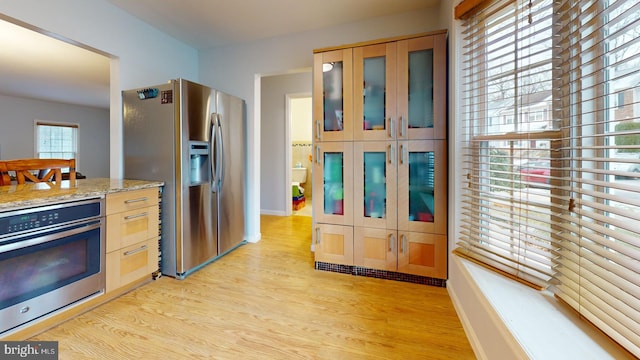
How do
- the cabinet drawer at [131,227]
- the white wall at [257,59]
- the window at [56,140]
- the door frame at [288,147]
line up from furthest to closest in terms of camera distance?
1. the window at [56,140]
2. the door frame at [288,147]
3. the white wall at [257,59]
4. the cabinet drawer at [131,227]

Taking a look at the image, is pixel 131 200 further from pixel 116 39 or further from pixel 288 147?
pixel 288 147

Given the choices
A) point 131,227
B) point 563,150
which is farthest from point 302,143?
point 563,150

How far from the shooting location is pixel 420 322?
1754 mm

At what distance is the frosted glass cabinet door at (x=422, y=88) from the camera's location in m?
2.17

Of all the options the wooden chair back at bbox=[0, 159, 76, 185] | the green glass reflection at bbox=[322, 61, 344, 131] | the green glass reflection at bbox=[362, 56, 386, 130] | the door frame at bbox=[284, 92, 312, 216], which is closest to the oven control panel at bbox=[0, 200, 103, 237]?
the wooden chair back at bbox=[0, 159, 76, 185]

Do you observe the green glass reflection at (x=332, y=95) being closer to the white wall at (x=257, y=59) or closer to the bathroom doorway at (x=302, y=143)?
the white wall at (x=257, y=59)

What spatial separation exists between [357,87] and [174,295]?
236cm

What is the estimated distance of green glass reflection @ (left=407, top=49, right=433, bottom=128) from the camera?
222 cm

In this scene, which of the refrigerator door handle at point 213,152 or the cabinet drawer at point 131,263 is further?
the refrigerator door handle at point 213,152

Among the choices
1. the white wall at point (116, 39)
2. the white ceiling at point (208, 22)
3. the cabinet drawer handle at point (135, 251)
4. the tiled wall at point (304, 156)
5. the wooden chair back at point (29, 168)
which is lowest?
the cabinet drawer handle at point (135, 251)

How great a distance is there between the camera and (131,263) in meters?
2.12

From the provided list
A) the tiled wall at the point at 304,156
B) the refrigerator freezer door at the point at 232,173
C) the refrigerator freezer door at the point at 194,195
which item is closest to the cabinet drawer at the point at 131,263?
the refrigerator freezer door at the point at 194,195

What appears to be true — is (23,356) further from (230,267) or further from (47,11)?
(47,11)

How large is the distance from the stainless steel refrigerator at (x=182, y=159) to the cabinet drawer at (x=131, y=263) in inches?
5.9
